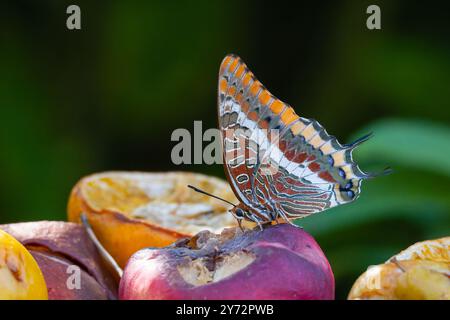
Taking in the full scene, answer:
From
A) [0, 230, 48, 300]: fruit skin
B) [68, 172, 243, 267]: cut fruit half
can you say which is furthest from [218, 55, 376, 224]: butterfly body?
[0, 230, 48, 300]: fruit skin

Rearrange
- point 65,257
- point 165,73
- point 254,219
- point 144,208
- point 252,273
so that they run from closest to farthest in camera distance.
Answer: point 252,273
point 254,219
point 65,257
point 144,208
point 165,73

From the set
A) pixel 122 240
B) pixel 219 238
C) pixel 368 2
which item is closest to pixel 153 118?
pixel 368 2

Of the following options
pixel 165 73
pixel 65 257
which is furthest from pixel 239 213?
pixel 165 73

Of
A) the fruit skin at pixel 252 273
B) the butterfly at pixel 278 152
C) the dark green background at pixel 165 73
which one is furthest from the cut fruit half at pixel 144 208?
the dark green background at pixel 165 73

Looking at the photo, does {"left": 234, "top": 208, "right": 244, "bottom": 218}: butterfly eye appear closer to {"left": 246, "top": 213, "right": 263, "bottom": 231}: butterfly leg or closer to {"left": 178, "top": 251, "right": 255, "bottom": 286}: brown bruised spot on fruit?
{"left": 246, "top": 213, "right": 263, "bottom": 231}: butterfly leg

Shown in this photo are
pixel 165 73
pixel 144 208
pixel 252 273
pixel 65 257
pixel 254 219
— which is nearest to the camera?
pixel 252 273

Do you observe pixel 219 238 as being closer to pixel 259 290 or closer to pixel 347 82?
pixel 259 290

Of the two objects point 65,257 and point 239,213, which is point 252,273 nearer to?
point 239,213
